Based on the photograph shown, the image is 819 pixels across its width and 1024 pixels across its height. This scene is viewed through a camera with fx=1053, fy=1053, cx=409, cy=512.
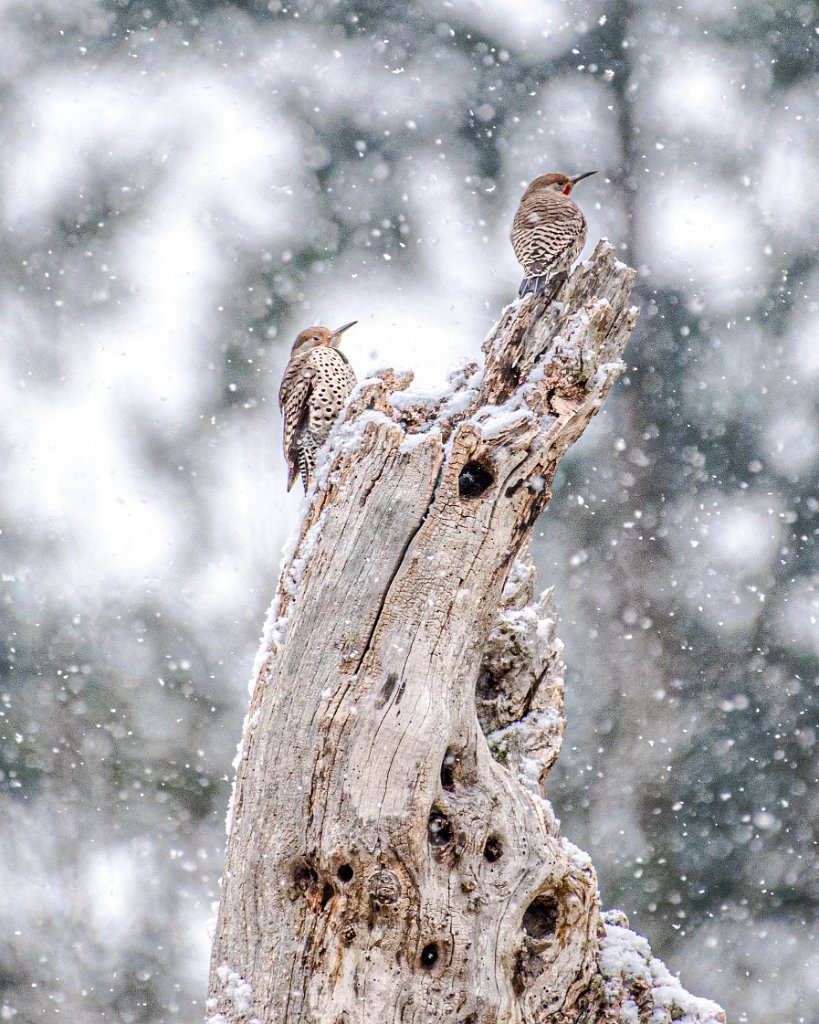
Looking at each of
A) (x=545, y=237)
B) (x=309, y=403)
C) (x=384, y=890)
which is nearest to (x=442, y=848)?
(x=384, y=890)

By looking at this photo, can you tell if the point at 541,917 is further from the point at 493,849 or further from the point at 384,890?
the point at 384,890

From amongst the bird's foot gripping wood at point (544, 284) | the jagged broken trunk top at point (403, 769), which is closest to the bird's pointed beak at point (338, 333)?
the bird's foot gripping wood at point (544, 284)

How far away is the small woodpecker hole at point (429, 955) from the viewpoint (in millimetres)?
2674

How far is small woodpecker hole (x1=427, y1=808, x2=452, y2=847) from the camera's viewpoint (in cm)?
274

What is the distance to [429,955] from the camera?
2.68 metres

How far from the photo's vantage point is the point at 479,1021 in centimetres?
265

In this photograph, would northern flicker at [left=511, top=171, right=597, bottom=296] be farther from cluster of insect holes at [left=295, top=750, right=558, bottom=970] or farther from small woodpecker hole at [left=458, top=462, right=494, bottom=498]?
cluster of insect holes at [left=295, top=750, right=558, bottom=970]

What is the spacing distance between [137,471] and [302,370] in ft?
15.1

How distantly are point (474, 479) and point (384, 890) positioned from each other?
1137mm

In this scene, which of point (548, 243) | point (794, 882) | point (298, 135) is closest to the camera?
point (548, 243)

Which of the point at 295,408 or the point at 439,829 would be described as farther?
the point at 295,408

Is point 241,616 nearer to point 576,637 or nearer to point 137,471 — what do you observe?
point 137,471

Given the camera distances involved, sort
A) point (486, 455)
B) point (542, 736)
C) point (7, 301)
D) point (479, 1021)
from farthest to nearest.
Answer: point (7, 301), point (542, 736), point (486, 455), point (479, 1021)

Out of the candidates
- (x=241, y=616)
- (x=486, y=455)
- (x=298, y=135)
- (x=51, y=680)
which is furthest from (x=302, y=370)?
(x=298, y=135)
